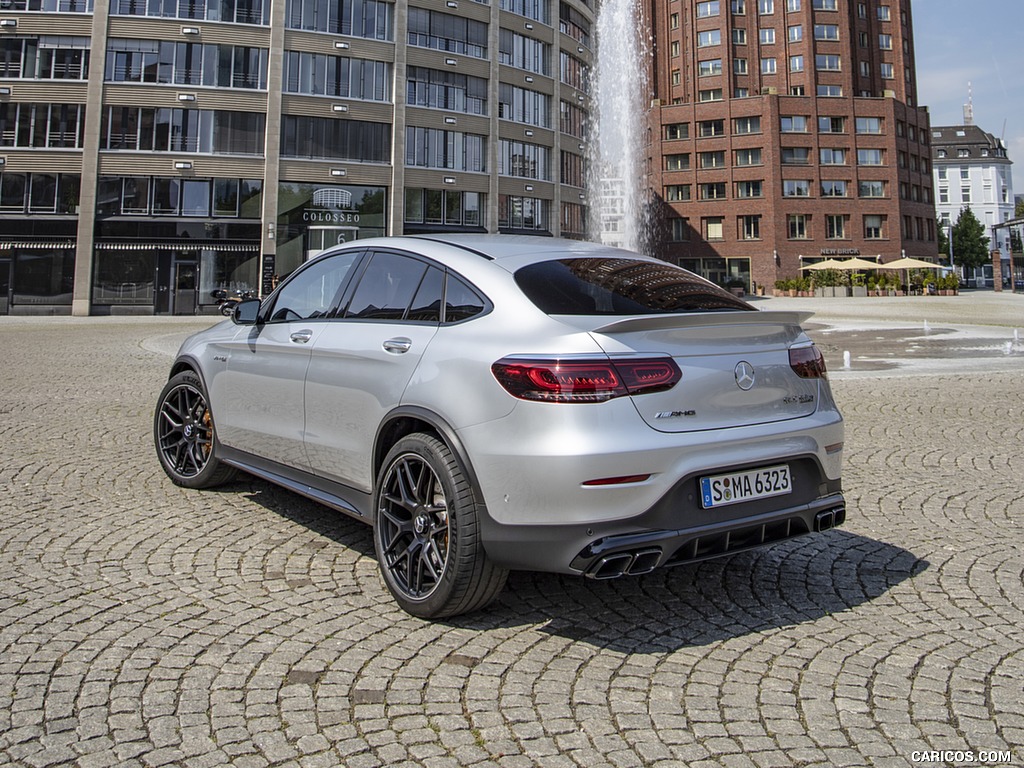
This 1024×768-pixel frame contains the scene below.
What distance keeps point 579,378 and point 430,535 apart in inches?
37.7

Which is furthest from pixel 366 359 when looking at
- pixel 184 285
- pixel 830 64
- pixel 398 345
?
pixel 830 64

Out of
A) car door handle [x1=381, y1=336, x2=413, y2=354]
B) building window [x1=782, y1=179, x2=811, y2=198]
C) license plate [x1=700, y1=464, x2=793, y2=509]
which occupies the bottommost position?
license plate [x1=700, y1=464, x2=793, y2=509]

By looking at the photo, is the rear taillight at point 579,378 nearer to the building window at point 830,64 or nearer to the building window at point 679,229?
the building window at point 679,229

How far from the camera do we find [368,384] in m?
3.80

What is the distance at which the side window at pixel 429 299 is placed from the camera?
12.3ft

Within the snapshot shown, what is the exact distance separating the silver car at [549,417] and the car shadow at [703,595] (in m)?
0.34

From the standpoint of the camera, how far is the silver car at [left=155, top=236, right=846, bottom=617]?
3049 mm

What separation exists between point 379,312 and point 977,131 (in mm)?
156681

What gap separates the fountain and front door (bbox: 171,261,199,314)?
28474 mm

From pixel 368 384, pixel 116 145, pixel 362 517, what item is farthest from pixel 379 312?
pixel 116 145

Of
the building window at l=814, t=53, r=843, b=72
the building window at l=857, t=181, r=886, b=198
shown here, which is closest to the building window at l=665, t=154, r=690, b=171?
the building window at l=814, t=53, r=843, b=72

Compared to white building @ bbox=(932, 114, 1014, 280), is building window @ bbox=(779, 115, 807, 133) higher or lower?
lower

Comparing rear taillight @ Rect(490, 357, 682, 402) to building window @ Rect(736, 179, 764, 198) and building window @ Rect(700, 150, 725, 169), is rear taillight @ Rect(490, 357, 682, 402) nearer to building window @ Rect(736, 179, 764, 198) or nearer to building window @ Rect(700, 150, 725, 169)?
building window @ Rect(736, 179, 764, 198)

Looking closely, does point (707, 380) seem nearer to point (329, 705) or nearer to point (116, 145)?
point (329, 705)
